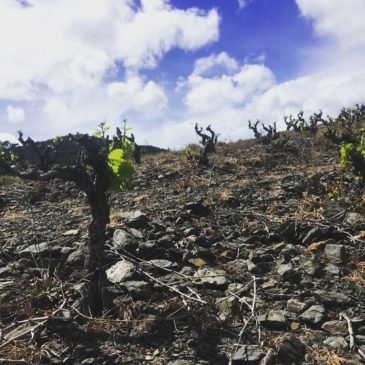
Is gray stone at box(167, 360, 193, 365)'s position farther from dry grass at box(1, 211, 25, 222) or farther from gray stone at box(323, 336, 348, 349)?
dry grass at box(1, 211, 25, 222)

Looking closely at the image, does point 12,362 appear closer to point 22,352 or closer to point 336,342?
point 22,352

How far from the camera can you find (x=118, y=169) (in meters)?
6.41

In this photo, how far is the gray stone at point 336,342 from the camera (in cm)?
490

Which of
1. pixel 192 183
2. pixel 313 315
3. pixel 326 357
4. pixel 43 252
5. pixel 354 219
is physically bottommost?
pixel 326 357

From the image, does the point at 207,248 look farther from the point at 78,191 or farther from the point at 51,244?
the point at 78,191

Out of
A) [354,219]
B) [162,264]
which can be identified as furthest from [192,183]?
[162,264]

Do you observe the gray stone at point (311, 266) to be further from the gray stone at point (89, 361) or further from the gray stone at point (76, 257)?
the gray stone at point (76, 257)

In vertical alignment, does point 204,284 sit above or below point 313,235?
below

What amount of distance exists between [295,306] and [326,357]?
1.15m

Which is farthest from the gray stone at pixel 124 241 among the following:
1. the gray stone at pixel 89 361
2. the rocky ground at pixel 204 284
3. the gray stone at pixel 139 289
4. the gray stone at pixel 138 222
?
the gray stone at pixel 89 361

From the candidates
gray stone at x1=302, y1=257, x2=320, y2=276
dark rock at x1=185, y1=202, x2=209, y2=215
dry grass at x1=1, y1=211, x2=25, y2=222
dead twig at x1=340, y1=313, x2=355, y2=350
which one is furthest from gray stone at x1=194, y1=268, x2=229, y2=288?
dry grass at x1=1, y1=211, x2=25, y2=222

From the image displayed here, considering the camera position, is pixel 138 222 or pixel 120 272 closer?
pixel 120 272

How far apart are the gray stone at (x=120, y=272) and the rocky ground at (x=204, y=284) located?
0.02 metres

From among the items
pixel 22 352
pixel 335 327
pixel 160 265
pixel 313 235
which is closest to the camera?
pixel 22 352
